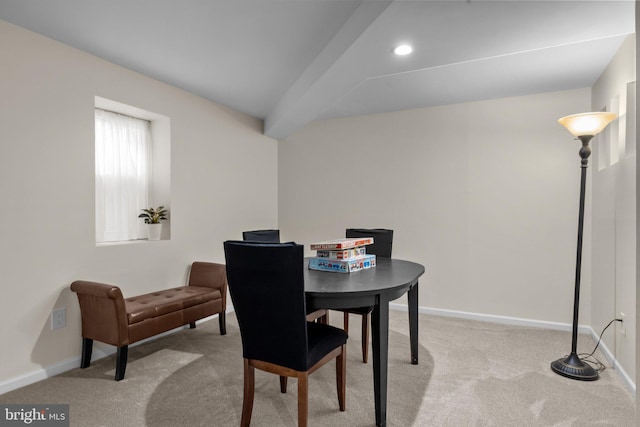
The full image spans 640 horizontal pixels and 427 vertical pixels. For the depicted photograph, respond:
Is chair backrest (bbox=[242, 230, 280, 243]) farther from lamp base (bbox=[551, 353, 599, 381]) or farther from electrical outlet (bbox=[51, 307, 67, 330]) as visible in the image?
lamp base (bbox=[551, 353, 599, 381])

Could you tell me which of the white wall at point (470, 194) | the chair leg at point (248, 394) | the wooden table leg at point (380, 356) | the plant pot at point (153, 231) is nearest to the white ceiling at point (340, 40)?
the white wall at point (470, 194)

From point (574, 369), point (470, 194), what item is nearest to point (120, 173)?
point (470, 194)

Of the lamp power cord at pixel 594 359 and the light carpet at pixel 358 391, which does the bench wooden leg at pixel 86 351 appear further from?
the lamp power cord at pixel 594 359

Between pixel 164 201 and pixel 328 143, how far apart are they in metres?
2.15

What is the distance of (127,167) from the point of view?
3.47 metres

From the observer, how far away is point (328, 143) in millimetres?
4766

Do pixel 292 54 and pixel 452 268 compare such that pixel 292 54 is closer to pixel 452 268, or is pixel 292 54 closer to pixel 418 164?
pixel 418 164

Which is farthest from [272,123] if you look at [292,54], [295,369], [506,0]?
[295,369]

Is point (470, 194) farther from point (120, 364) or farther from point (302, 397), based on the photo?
point (120, 364)

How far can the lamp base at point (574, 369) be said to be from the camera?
99.9 inches

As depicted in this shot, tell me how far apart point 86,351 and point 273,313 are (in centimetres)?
187

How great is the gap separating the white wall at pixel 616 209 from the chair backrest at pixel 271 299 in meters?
2.21

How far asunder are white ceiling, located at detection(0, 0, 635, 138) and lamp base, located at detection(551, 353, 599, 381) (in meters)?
2.22

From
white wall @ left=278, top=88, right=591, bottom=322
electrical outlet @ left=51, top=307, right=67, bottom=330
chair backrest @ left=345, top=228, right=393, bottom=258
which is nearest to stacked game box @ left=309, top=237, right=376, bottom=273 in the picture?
chair backrest @ left=345, top=228, right=393, bottom=258
